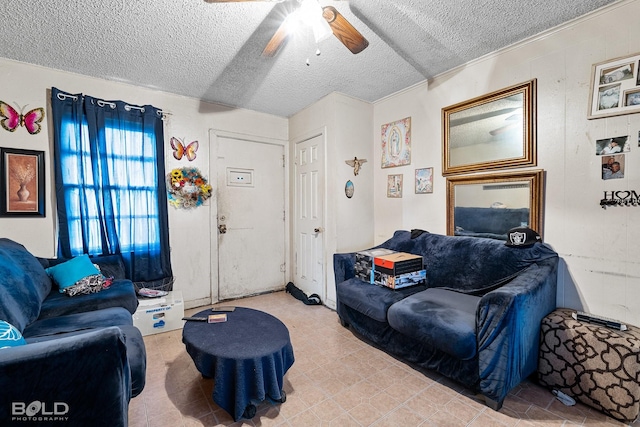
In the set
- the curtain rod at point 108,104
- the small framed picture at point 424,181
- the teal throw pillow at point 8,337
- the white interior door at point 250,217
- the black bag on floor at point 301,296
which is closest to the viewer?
the teal throw pillow at point 8,337

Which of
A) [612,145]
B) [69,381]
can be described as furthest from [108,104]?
[612,145]

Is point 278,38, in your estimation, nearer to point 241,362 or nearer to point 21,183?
point 241,362

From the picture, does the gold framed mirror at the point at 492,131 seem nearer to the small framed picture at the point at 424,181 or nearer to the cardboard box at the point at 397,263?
the small framed picture at the point at 424,181

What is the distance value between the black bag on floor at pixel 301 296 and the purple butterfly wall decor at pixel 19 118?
10.3 feet

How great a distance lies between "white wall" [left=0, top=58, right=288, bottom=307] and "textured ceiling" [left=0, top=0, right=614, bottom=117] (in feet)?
0.42

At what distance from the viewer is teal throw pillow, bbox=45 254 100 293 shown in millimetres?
2270

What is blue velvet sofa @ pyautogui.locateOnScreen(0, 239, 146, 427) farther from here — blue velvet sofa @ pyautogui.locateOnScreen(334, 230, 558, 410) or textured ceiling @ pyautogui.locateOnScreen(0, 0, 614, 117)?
textured ceiling @ pyautogui.locateOnScreen(0, 0, 614, 117)

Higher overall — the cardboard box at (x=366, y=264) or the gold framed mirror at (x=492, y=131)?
the gold framed mirror at (x=492, y=131)

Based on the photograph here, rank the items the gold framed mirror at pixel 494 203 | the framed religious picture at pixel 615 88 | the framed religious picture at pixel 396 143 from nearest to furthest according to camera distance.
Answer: the framed religious picture at pixel 615 88 → the gold framed mirror at pixel 494 203 → the framed religious picture at pixel 396 143

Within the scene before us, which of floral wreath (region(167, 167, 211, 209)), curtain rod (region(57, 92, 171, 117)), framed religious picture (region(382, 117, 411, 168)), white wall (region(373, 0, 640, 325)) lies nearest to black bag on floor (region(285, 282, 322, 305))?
floral wreath (region(167, 167, 211, 209))

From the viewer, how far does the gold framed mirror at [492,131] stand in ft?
7.26

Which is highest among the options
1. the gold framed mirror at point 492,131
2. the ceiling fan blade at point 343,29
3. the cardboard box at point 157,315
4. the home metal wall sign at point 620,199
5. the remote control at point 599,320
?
the ceiling fan blade at point 343,29

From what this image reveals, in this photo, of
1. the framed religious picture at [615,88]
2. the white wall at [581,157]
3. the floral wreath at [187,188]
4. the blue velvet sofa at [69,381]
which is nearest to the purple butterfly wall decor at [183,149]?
the floral wreath at [187,188]

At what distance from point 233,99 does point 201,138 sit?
62cm
